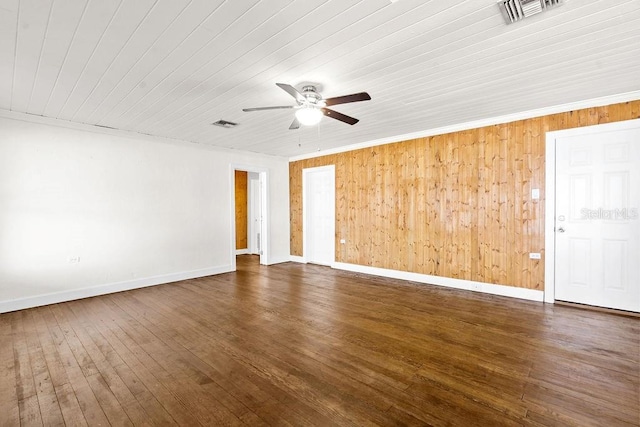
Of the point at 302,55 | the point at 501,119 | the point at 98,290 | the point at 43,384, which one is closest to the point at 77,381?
the point at 43,384

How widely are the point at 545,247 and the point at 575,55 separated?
8.29 feet

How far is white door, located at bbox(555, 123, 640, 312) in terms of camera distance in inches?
139

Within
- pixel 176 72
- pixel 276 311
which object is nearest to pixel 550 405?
pixel 276 311

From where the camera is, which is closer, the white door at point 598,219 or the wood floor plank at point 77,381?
the wood floor plank at point 77,381

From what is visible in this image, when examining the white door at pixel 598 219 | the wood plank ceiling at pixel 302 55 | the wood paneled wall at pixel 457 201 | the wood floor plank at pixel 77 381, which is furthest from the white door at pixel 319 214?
the wood floor plank at pixel 77 381

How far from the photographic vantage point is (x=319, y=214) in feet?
23.1

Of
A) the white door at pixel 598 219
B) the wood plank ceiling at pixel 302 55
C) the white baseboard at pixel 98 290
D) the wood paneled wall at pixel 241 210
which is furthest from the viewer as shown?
the wood paneled wall at pixel 241 210

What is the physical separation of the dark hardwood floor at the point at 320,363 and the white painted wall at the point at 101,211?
0.53 metres

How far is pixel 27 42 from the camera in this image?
7.46ft

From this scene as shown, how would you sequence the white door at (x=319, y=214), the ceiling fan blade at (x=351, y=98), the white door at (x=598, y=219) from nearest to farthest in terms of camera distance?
1. the ceiling fan blade at (x=351, y=98)
2. the white door at (x=598, y=219)
3. the white door at (x=319, y=214)

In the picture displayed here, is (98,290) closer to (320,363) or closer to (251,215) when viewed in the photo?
(320,363)

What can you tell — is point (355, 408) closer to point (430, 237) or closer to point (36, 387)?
point (36, 387)

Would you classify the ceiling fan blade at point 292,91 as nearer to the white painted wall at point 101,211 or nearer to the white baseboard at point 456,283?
the white painted wall at point 101,211

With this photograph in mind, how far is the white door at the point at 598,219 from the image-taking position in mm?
3531
